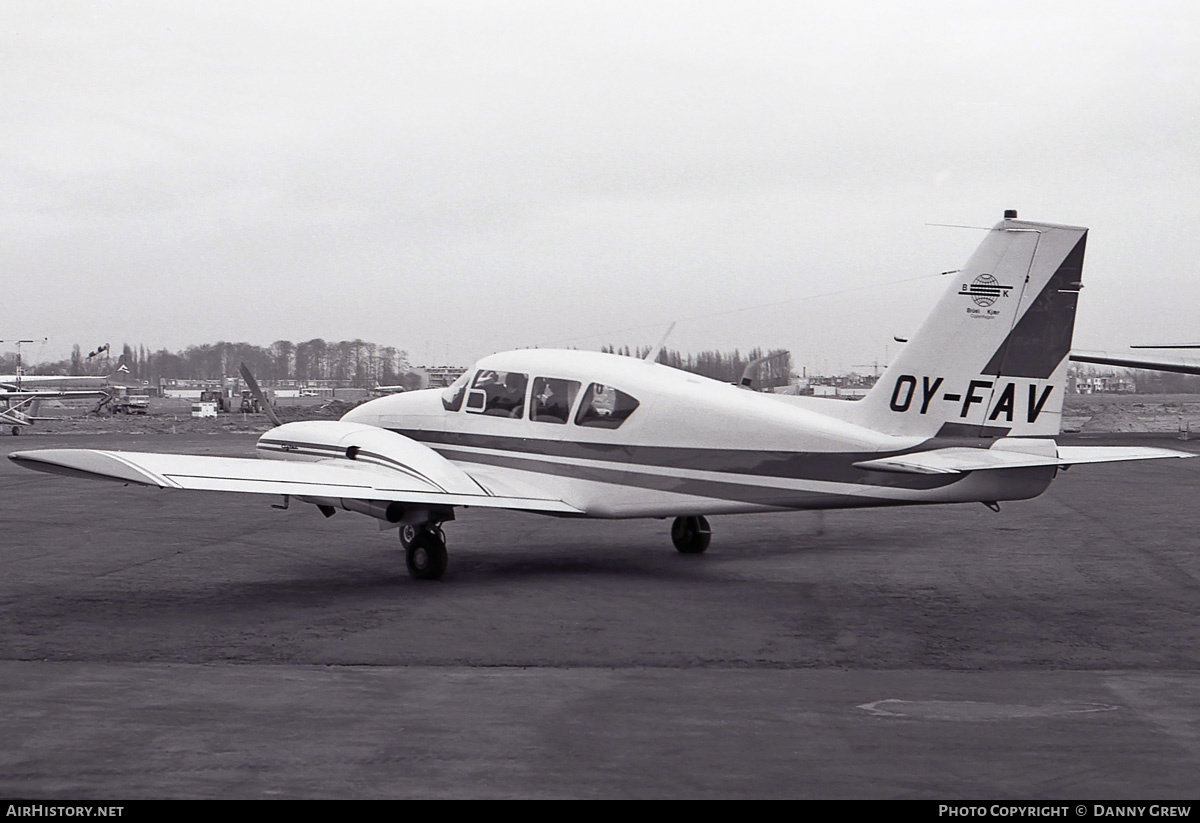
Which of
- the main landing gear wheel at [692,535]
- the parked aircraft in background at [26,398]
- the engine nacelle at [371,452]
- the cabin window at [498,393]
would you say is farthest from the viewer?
the parked aircraft in background at [26,398]

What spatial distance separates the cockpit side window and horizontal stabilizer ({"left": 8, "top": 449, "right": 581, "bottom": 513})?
181 cm

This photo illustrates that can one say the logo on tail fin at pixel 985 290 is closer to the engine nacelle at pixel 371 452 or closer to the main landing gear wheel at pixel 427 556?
the engine nacelle at pixel 371 452

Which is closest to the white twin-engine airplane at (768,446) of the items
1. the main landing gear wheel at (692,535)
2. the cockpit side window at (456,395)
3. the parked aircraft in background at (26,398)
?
the cockpit side window at (456,395)

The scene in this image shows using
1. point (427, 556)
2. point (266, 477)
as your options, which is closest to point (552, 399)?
point (427, 556)

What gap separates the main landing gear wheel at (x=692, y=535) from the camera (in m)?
14.2

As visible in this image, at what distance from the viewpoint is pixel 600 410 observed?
1297 cm

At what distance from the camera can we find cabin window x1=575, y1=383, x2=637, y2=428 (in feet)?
42.0

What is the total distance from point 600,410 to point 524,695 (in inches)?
235

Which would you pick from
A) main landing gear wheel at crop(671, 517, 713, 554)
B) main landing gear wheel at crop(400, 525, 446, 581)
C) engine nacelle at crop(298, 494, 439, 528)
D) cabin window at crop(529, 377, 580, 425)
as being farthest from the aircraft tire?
main landing gear wheel at crop(671, 517, 713, 554)

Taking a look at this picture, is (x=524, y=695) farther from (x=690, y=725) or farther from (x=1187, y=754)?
(x=1187, y=754)

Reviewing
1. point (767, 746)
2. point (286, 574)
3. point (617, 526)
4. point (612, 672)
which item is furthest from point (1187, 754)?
point (617, 526)

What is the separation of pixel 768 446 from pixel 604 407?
6.80ft

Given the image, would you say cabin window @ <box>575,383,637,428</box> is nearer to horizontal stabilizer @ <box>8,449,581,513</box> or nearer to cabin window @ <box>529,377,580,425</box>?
cabin window @ <box>529,377,580,425</box>

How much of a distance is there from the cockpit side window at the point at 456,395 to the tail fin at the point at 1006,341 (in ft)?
17.7
